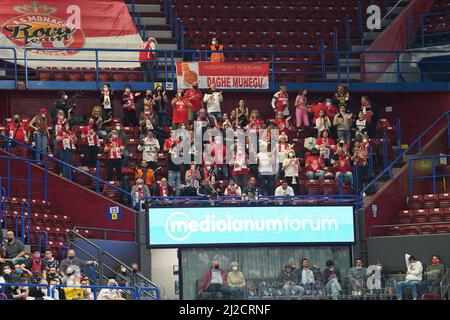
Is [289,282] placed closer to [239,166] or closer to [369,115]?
[239,166]

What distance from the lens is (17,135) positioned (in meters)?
25.3

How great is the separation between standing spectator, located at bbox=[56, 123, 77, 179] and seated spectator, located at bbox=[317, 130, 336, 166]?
19.0 ft

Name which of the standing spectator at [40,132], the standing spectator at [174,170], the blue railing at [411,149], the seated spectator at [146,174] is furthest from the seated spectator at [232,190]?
the standing spectator at [40,132]

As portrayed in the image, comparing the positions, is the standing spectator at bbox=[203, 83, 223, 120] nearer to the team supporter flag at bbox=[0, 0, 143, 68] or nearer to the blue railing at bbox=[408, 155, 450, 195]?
the team supporter flag at bbox=[0, 0, 143, 68]

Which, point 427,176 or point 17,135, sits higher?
point 17,135

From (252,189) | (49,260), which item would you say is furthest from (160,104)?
(49,260)

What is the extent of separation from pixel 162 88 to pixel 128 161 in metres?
2.49

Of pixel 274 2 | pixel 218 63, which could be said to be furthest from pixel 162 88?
pixel 274 2

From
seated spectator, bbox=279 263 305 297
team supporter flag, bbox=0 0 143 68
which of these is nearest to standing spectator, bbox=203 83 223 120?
team supporter flag, bbox=0 0 143 68

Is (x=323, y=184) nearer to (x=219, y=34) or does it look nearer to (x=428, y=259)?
(x=428, y=259)

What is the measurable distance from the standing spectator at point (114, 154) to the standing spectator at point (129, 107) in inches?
70.2

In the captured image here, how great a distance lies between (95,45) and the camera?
29.8 meters

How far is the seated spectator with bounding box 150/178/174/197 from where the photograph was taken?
25.2 meters

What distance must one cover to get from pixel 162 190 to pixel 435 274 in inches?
244
